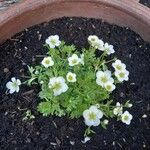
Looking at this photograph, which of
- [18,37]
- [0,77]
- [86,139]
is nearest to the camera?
[86,139]

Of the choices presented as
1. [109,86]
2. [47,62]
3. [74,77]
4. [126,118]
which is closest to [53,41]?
[47,62]

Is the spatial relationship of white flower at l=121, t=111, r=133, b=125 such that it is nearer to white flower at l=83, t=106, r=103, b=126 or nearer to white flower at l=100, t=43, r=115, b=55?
white flower at l=83, t=106, r=103, b=126

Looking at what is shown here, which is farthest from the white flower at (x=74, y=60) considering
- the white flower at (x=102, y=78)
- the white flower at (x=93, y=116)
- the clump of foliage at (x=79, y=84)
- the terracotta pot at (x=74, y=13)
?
the terracotta pot at (x=74, y=13)

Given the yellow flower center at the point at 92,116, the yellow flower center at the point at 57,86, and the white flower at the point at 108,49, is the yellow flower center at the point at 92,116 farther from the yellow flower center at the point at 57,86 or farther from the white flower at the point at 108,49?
the white flower at the point at 108,49

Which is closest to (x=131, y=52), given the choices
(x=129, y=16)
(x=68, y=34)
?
(x=129, y=16)

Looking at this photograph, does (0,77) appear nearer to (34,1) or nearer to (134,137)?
(34,1)

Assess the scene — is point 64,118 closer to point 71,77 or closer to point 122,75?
point 71,77

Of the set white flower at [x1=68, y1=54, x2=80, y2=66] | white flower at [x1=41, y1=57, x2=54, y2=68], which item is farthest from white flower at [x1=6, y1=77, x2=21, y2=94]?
white flower at [x1=68, y1=54, x2=80, y2=66]
